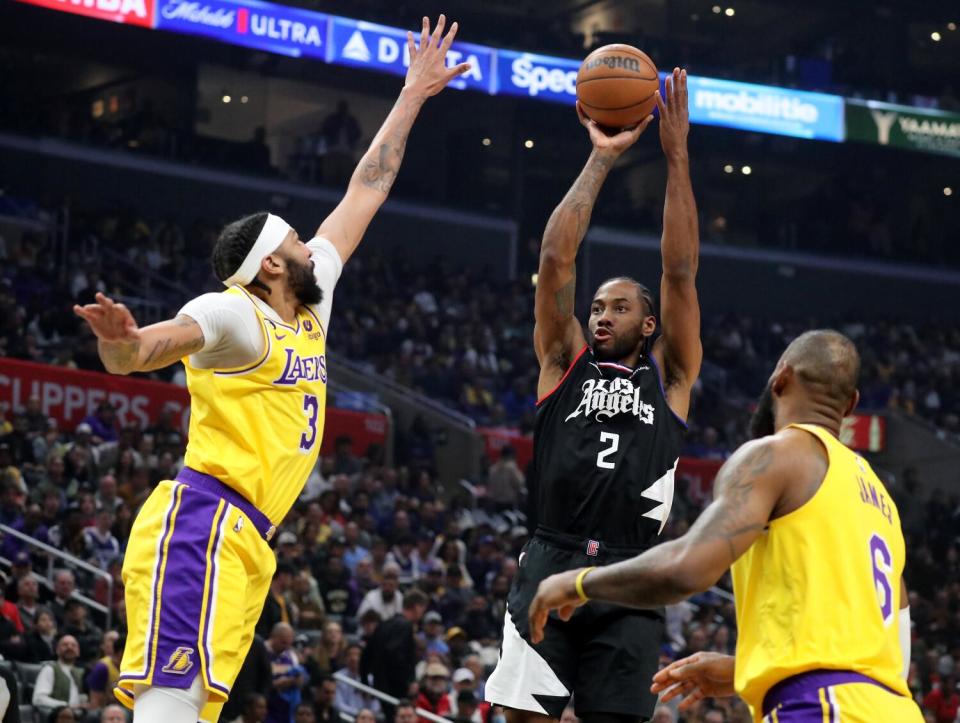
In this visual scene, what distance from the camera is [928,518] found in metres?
22.1

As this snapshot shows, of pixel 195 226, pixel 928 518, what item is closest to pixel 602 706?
pixel 928 518

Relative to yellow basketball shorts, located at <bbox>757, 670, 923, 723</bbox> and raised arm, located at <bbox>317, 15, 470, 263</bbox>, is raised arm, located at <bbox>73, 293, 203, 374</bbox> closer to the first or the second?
raised arm, located at <bbox>317, 15, 470, 263</bbox>

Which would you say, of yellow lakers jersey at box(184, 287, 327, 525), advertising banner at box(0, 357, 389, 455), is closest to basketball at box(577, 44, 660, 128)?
yellow lakers jersey at box(184, 287, 327, 525)

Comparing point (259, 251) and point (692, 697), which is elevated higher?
point (259, 251)

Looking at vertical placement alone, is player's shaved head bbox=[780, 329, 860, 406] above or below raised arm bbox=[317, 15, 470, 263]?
below

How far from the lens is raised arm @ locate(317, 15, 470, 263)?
229 inches

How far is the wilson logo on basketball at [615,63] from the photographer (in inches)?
231

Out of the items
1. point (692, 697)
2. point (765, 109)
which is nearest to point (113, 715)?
point (692, 697)

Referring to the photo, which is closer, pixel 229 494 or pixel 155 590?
pixel 155 590

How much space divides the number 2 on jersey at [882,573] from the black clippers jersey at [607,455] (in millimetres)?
1549

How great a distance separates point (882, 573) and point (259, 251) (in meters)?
2.42

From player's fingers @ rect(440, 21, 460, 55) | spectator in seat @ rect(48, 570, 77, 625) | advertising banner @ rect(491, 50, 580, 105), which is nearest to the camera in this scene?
player's fingers @ rect(440, 21, 460, 55)

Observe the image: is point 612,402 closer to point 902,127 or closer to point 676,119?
point 676,119

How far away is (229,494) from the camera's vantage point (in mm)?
4809
